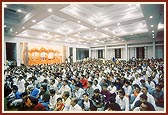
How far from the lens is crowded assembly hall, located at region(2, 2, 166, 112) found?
2.97 metres

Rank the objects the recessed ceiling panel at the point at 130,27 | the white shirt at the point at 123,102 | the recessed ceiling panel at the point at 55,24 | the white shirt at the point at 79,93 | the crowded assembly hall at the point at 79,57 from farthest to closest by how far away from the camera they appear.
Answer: the recessed ceiling panel at the point at 130,27 → the recessed ceiling panel at the point at 55,24 → the white shirt at the point at 79,93 → the crowded assembly hall at the point at 79,57 → the white shirt at the point at 123,102

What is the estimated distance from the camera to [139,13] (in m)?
5.70

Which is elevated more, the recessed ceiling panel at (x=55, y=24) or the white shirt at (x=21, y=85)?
the recessed ceiling panel at (x=55, y=24)

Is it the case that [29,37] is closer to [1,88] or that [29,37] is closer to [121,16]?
[121,16]

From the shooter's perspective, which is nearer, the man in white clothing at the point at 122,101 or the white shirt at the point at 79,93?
the man in white clothing at the point at 122,101

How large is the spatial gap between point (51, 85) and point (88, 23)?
3454mm

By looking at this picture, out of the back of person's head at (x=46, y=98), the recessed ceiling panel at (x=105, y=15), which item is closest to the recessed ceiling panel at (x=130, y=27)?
the recessed ceiling panel at (x=105, y=15)

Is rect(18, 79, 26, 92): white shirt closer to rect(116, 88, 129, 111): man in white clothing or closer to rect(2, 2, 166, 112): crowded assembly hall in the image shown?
rect(2, 2, 166, 112): crowded assembly hall

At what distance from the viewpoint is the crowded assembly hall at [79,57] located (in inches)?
117

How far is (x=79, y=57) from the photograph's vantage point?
14.4m

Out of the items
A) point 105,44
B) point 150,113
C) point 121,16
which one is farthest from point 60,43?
point 150,113

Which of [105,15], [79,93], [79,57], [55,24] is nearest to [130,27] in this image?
[105,15]

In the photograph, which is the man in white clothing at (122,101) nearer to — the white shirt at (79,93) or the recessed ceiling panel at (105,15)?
the white shirt at (79,93)

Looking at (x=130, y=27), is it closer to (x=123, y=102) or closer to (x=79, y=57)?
(x=123, y=102)
